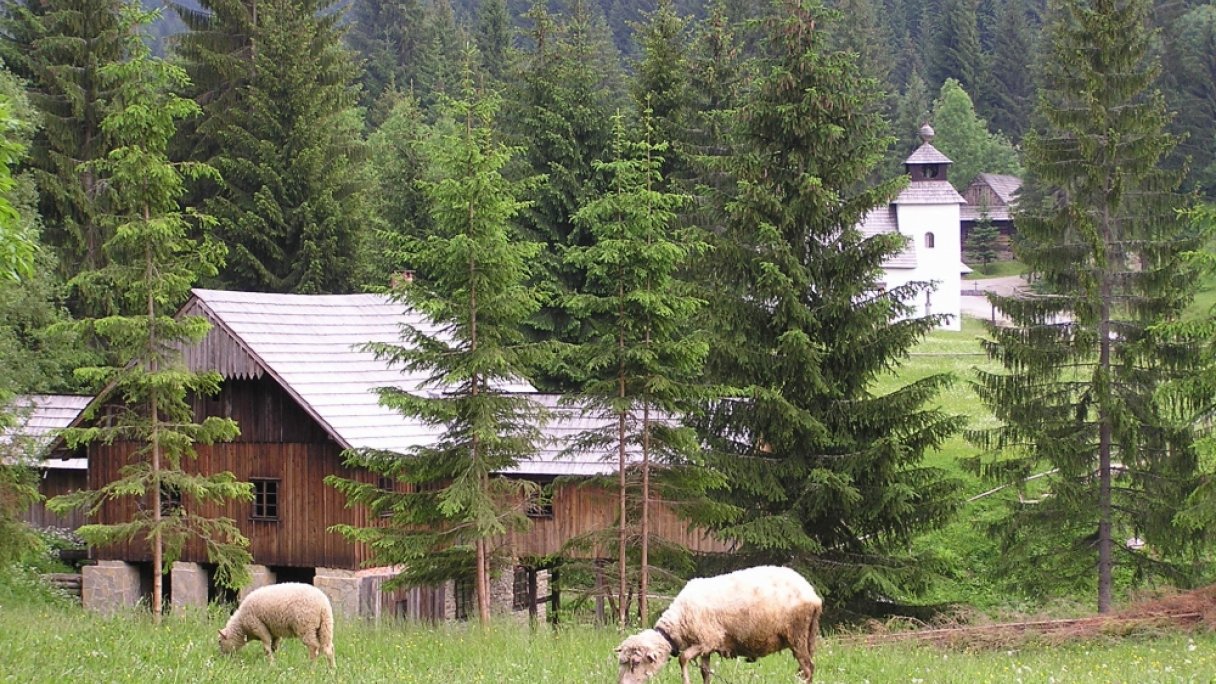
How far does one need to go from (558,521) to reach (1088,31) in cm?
1577

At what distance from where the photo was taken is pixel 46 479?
128ft

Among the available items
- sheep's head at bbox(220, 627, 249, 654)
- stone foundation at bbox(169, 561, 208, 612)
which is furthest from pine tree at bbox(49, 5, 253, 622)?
stone foundation at bbox(169, 561, 208, 612)

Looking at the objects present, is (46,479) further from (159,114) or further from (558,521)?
(159,114)

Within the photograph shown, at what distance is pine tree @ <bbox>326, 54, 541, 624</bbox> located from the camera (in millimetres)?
21141

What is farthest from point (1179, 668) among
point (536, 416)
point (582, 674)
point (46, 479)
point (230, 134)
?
point (230, 134)

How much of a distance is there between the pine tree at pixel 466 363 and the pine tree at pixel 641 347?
3.93 feet

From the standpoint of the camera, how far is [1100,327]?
27031mm

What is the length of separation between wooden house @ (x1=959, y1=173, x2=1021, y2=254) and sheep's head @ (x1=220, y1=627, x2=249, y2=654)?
83.1 meters

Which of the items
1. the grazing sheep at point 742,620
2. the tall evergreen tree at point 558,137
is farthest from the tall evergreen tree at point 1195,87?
the grazing sheep at point 742,620

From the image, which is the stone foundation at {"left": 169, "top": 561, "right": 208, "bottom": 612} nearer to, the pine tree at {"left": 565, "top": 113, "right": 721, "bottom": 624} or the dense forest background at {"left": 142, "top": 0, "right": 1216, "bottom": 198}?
the pine tree at {"left": 565, "top": 113, "right": 721, "bottom": 624}

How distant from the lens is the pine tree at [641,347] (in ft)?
71.5

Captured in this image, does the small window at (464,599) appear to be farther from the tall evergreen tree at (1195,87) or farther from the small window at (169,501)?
the tall evergreen tree at (1195,87)

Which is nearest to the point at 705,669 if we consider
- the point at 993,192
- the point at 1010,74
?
the point at 993,192

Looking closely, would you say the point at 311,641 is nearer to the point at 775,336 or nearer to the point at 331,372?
the point at 775,336
